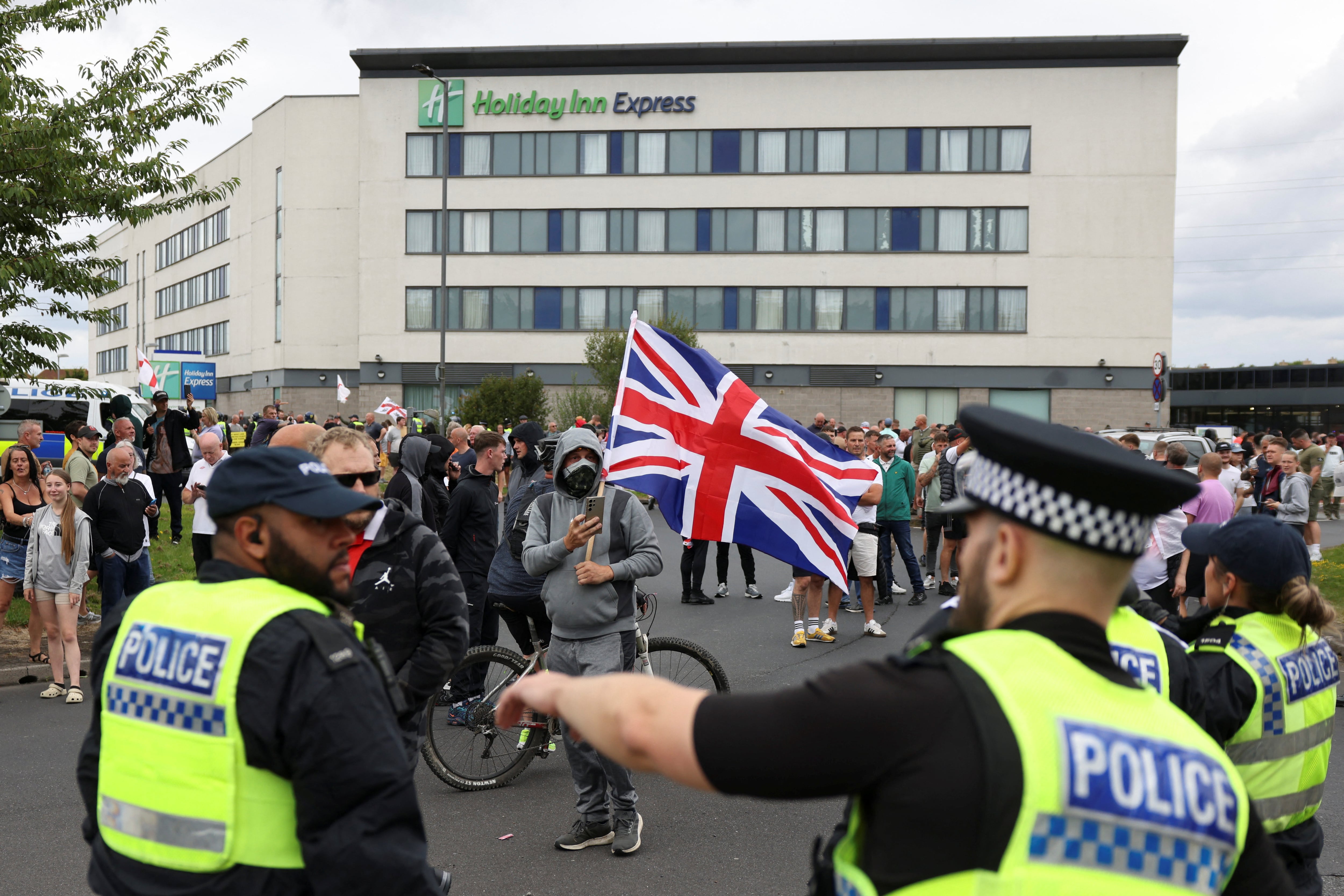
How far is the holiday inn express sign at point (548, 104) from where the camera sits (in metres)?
41.2

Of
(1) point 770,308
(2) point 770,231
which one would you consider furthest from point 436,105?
(1) point 770,308

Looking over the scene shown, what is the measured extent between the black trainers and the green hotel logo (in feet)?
132

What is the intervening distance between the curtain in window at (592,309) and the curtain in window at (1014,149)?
16927mm

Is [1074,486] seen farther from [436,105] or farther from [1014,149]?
[436,105]

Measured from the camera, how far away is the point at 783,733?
1.38 meters

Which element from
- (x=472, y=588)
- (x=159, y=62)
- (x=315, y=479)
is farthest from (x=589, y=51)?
(x=315, y=479)

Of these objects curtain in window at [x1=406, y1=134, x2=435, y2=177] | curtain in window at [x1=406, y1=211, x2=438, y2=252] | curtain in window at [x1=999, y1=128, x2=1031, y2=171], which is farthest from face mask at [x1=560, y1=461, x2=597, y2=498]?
curtain in window at [x1=406, y1=134, x2=435, y2=177]

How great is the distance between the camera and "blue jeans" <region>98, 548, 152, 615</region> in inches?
346

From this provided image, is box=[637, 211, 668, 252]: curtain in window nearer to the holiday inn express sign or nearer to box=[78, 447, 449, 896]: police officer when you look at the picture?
the holiday inn express sign

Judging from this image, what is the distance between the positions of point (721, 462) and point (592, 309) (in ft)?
118

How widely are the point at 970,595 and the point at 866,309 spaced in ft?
134

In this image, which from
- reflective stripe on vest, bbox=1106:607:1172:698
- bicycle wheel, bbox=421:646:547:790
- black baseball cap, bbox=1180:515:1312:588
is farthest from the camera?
bicycle wheel, bbox=421:646:547:790

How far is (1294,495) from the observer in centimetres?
1285

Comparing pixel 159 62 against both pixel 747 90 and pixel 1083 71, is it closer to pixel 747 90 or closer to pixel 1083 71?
pixel 747 90
